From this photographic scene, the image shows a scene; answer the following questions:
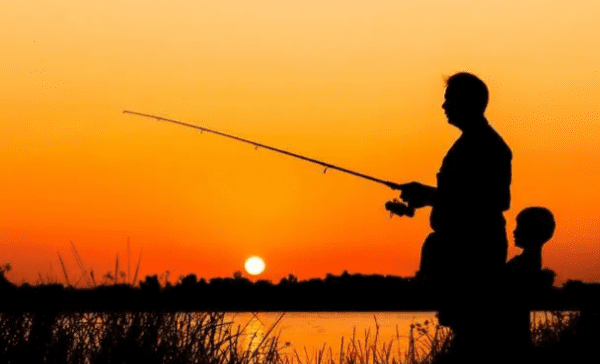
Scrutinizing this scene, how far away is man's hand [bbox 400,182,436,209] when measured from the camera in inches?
335

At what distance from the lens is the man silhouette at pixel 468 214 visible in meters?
8.22

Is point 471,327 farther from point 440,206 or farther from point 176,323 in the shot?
point 176,323

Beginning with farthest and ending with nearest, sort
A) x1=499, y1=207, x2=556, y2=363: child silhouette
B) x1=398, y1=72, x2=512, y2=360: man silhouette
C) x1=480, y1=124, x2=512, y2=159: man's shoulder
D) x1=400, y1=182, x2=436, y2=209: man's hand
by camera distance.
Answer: x1=499, y1=207, x2=556, y2=363: child silhouette < x1=400, y1=182, x2=436, y2=209: man's hand < x1=480, y1=124, x2=512, y2=159: man's shoulder < x1=398, y1=72, x2=512, y2=360: man silhouette

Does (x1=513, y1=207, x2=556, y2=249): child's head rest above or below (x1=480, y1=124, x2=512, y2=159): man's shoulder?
below

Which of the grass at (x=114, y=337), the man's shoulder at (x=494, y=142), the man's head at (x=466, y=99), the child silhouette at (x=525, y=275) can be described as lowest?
the grass at (x=114, y=337)

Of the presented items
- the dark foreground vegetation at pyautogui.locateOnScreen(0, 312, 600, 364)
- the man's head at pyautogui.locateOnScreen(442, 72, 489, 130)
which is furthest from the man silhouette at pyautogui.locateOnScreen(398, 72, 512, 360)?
the dark foreground vegetation at pyautogui.locateOnScreen(0, 312, 600, 364)

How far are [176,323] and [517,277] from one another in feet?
9.21

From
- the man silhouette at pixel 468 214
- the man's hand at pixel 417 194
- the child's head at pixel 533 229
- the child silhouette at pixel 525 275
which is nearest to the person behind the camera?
the man silhouette at pixel 468 214

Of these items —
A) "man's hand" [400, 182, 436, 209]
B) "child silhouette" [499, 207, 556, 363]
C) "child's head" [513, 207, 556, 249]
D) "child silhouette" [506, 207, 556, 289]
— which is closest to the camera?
"man's hand" [400, 182, 436, 209]

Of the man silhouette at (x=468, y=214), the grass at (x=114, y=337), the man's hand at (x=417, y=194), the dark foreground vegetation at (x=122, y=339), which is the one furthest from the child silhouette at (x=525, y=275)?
the grass at (x=114, y=337)

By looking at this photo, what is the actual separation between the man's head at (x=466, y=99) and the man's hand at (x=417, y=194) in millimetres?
496

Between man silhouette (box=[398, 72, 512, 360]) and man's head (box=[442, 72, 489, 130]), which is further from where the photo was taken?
man's head (box=[442, 72, 489, 130])

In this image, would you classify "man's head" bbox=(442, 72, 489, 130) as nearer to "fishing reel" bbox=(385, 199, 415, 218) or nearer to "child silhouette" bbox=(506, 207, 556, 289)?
"fishing reel" bbox=(385, 199, 415, 218)

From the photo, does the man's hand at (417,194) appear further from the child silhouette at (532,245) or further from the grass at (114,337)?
the grass at (114,337)
